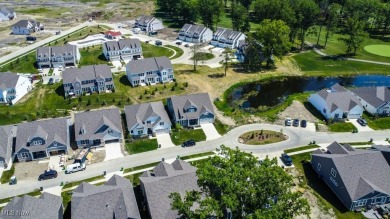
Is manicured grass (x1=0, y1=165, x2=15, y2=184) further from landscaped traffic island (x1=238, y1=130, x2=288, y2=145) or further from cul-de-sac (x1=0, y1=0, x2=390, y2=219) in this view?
landscaped traffic island (x1=238, y1=130, x2=288, y2=145)

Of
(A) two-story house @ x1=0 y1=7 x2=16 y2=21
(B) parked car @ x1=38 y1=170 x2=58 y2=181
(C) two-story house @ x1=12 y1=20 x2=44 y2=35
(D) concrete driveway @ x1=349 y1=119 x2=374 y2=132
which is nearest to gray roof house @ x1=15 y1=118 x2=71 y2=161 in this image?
(B) parked car @ x1=38 y1=170 x2=58 y2=181

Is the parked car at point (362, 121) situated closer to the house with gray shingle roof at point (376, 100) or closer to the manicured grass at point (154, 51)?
the house with gray shingle roof at point (376, 100)

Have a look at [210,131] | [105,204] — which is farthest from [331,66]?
[105,204]

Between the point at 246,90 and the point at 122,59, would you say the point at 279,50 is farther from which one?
the point at 122,59

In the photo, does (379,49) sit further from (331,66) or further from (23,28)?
(23,28)

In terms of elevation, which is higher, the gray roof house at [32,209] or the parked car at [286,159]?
the gray roof house at [32,209]

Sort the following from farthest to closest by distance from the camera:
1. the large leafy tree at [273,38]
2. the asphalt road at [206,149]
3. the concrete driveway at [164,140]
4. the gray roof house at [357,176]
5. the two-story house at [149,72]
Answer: the large leafy tree at [273,38] < the two-story house at [149,72] < the concrete driveway at [164,140] < the asphalt road at [206,149] < the gray roof house at [357,176]

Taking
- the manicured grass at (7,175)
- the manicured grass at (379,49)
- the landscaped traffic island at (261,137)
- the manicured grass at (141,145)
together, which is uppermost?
the manicured grass at (379,49)

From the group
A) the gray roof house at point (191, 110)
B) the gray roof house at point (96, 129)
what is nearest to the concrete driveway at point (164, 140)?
the gray roof house at point (191, 110)
